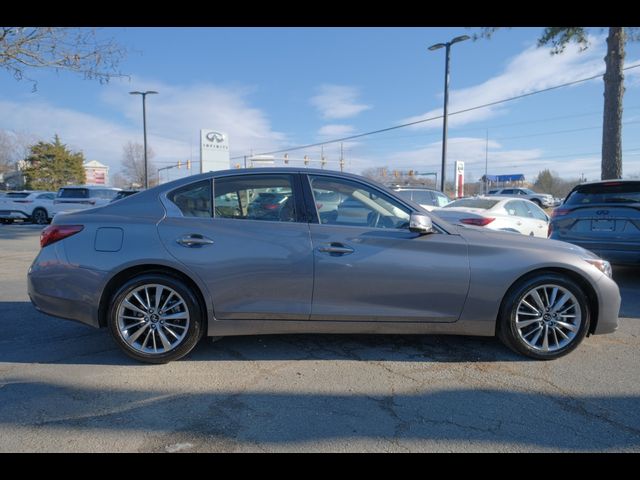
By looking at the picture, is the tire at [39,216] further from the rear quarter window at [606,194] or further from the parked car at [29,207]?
the rear quarter window at [606,194]

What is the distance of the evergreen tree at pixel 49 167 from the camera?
1827 inches

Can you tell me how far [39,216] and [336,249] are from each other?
20.6 metres

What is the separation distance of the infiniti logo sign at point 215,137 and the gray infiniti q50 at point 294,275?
962 inches

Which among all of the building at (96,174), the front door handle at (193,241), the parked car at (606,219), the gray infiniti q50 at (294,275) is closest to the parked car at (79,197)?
the gray infiniti q50 at (294,275)

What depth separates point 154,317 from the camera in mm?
3371

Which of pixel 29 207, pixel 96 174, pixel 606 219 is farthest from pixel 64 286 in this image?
pixel 96 174

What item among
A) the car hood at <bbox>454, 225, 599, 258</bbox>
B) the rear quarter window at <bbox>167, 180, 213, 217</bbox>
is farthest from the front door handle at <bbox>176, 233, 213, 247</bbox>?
the car hood at <bbox>454, 225, 599, 258</bbox>

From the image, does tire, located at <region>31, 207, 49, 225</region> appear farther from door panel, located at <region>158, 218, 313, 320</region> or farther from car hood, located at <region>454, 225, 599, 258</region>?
car hood, located at <region>454, 225, 599, 258</region>

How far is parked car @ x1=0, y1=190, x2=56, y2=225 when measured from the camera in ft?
60.5

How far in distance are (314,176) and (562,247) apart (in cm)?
230

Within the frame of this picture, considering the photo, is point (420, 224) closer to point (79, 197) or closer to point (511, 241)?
point (511, 241)

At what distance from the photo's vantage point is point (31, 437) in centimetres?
239
